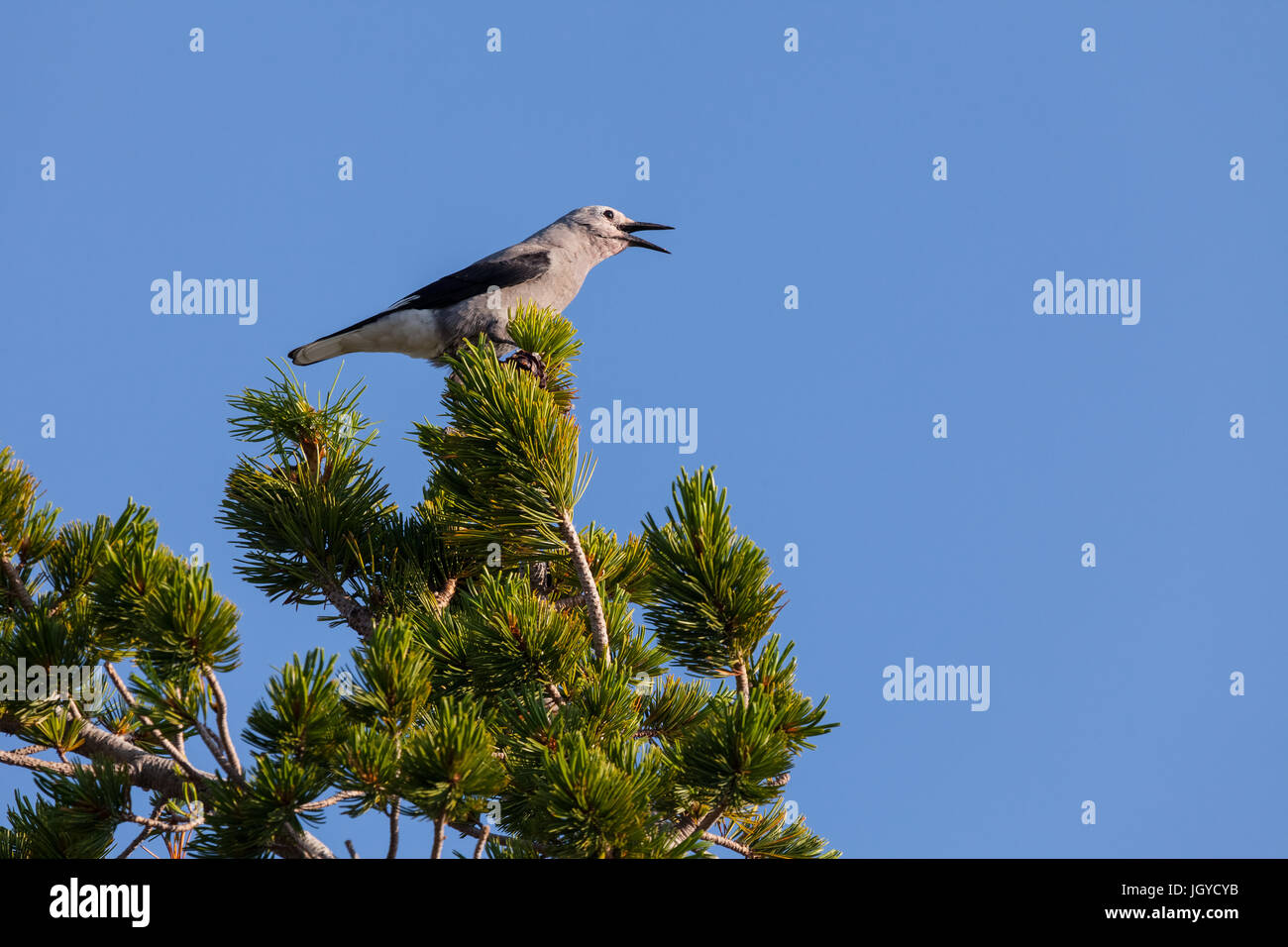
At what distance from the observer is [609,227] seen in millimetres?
7715

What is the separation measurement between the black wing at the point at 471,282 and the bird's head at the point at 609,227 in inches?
32.1

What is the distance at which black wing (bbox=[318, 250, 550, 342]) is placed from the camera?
659cm

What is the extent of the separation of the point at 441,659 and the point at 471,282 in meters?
4.06

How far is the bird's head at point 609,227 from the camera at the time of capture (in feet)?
25.1

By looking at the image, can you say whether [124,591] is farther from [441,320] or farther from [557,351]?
[441,320]

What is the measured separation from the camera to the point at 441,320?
6465 millimetres

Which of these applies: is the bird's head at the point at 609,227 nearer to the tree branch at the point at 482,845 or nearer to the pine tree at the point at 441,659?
the pine tree at the point at 441,659

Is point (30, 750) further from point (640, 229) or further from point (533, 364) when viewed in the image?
point (640, 229)

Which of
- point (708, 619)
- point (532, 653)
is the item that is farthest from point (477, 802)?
point (708, 619)

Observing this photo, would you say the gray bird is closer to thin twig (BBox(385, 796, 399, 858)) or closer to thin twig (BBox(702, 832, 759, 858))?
thin twig (BBox(702, 832, 759, 858))

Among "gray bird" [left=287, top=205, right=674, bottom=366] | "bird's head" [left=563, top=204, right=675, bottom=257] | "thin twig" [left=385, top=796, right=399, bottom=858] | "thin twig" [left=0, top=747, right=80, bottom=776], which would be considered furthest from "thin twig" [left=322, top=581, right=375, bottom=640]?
"bird's head" [left=563, top=204, right=675, bottom=257]

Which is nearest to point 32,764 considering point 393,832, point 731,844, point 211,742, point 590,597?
point 211,742

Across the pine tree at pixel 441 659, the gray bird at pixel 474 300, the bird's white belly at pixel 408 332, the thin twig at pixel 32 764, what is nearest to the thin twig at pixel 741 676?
the pine tree at pixel 441 659
